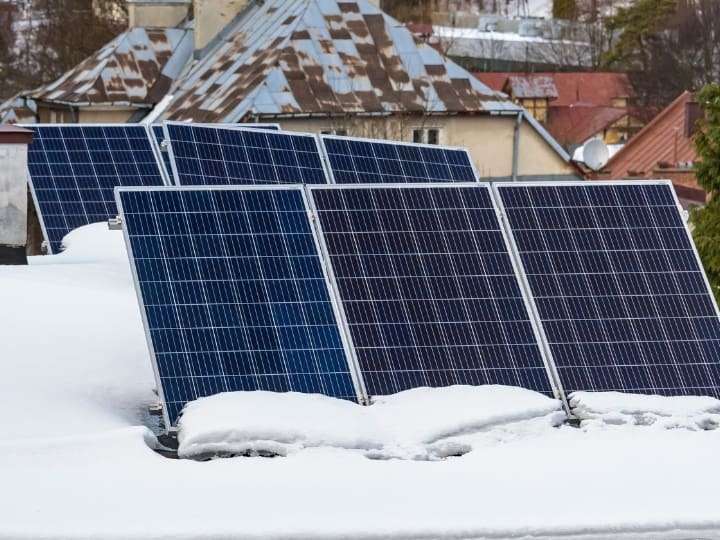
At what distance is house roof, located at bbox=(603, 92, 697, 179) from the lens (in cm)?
5338

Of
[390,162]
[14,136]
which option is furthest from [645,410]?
[390,162]

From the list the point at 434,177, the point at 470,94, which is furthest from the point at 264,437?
the point at 470,94

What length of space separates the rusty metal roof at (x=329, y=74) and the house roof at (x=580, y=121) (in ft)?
105

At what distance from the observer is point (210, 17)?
189ft

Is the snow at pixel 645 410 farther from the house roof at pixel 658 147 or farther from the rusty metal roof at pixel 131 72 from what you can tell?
the rusty metal roof at pixel 131 72

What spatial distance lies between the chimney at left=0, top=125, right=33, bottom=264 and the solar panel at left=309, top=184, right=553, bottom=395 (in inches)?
186

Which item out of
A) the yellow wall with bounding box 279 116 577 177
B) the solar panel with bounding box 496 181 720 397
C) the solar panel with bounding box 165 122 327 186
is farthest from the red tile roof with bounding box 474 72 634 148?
the solar panel with bounding box 496 181 720 397

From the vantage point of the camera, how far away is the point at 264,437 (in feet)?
37.9

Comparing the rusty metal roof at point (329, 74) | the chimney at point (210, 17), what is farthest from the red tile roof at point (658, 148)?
the chimney at point (210, 17)

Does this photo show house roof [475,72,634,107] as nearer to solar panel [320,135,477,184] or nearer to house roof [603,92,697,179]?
house roof [603,92,697,179]

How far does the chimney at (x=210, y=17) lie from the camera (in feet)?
189

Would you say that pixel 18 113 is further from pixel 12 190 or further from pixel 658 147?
pixel 12 190

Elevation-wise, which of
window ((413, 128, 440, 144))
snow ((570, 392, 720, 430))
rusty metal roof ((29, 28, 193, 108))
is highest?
snow ((570, 392, 720, 430))

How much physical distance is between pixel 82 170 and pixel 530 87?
66788mm
